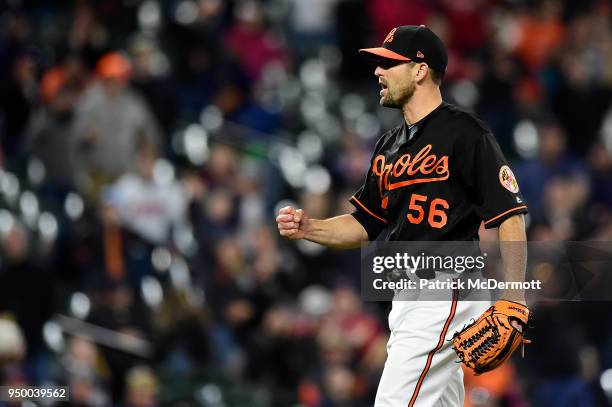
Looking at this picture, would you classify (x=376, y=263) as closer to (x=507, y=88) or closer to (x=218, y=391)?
(x=218, y=391)

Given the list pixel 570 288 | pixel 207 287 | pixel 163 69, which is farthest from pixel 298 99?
pixel 570 288

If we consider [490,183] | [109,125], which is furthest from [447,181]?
[109,125]

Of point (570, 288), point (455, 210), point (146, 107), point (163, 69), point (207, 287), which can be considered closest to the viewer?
point (455, 210)

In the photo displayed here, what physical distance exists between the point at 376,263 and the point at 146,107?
6.55 m

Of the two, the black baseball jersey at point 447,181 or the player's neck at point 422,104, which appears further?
the player's neck at point 422,104

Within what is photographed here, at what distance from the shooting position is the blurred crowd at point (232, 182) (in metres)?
9.27

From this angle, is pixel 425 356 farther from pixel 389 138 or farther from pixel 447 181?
pixel 389 138

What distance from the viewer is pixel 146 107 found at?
11.5 m

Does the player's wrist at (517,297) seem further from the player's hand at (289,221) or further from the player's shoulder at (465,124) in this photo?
the player's hand at (289,221)

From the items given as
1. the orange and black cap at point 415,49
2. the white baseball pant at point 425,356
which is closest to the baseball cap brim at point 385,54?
the orange and black cap at point 415,49

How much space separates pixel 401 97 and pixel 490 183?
1.87 ft

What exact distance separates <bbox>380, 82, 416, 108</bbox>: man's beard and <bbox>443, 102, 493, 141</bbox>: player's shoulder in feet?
0.54

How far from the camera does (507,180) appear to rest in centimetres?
480

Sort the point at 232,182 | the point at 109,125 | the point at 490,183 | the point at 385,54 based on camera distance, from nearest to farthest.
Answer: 1. the point at 490,183
2. the point at 385,54
3. the point at 109,125
4. the point at 232,182
